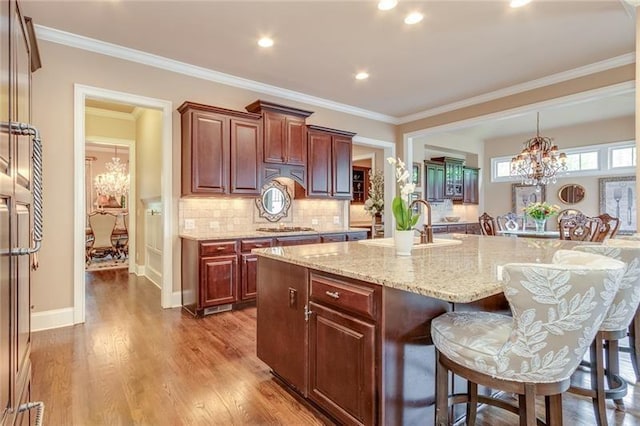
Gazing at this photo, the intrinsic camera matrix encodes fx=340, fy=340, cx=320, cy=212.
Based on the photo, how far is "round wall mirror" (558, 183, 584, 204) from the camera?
25.4 ft

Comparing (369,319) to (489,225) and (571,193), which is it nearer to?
(489,225)

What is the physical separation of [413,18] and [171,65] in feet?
9.44

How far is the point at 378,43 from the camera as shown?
3762mm

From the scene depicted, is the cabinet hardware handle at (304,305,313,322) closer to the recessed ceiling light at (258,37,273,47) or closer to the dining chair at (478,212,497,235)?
the recessed ceiling light at (258,37,273,47)

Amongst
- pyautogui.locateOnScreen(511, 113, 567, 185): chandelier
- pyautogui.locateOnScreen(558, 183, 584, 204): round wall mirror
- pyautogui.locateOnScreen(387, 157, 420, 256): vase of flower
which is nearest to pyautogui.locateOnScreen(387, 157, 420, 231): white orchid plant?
pyautogui.locateOnScreen(387, 157, 420, 256): vase of flower

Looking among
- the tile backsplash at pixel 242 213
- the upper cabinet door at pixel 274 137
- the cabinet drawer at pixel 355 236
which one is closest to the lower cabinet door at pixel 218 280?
the tile backsplash at pixel 242 213

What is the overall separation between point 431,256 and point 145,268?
544 cm

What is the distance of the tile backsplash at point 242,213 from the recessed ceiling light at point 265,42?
1.99 m

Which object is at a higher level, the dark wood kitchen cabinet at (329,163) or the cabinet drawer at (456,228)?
the dark wood kitchen cabinet at (329,163)

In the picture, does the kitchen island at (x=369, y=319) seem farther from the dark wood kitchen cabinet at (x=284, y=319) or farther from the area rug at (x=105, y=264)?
the area rug at (x=105, y=264)

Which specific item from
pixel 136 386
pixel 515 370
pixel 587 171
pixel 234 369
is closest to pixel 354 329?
pixel 515 370

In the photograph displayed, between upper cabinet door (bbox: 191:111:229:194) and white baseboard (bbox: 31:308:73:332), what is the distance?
5.92ft

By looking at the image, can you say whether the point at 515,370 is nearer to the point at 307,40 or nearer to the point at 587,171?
the point at 307,40

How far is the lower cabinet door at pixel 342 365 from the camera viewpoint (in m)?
1.57
